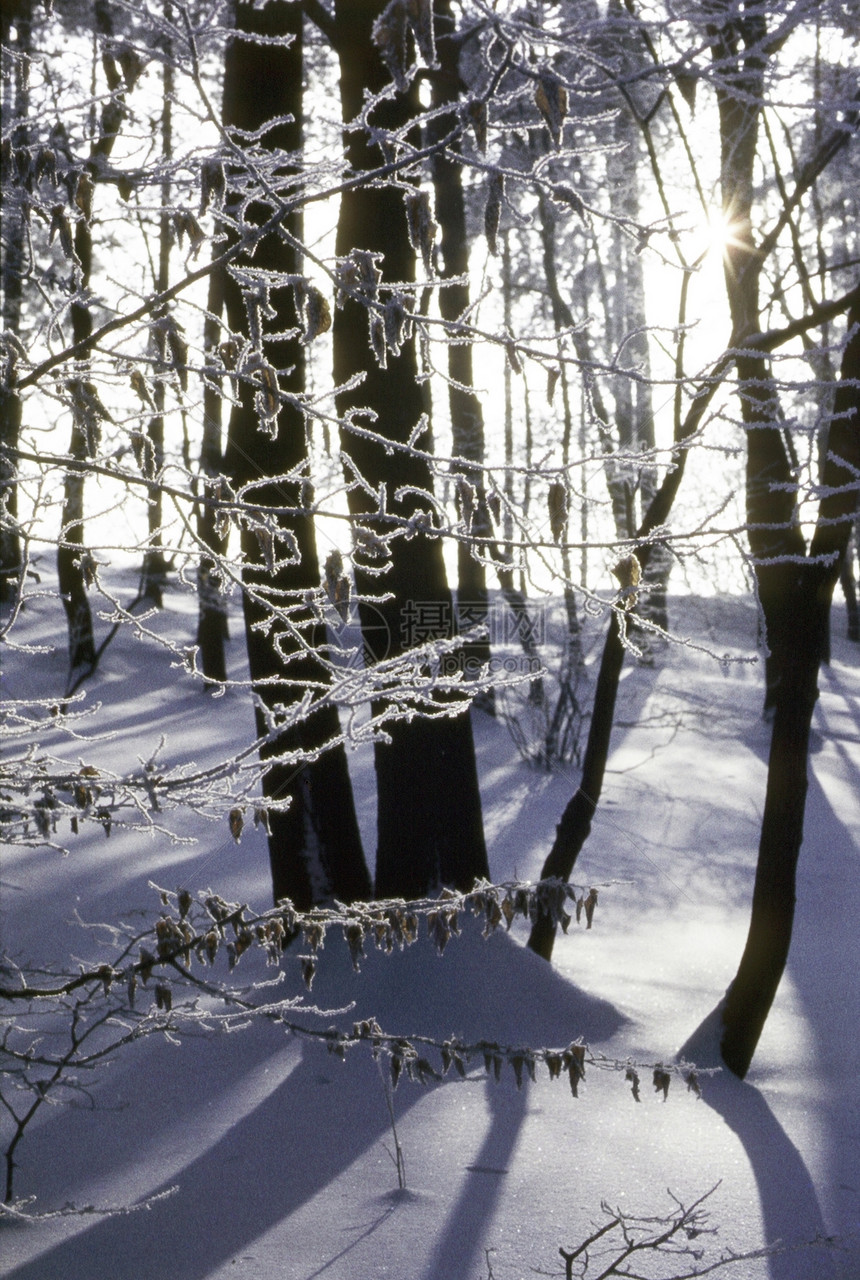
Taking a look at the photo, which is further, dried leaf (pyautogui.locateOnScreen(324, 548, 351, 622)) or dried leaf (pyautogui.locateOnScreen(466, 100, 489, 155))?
dried leaf (pyautogui.locateOnScreen(324, 548, 351, 622))

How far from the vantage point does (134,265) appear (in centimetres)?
1217

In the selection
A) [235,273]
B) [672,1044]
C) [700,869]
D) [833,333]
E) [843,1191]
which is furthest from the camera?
[833,333]

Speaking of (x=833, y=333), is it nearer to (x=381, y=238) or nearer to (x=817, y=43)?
(x=817, y=43)

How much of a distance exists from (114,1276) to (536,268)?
56.9 ft

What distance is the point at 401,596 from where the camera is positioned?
549cm

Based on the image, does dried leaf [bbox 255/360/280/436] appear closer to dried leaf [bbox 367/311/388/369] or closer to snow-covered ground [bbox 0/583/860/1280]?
dried leaf [bbox 367/311/388/369]

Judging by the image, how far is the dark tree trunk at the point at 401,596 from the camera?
545cm

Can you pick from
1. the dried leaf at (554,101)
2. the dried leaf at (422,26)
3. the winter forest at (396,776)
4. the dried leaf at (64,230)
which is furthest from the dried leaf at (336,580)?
the dried leaf at (422,26)

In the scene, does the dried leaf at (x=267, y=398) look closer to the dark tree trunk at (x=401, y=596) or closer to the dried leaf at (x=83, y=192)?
the dried leaf at (x=83, y=192)

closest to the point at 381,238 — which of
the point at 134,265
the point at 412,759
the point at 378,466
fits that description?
the point at 378,466

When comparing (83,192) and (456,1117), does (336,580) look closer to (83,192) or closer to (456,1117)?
(83,192)

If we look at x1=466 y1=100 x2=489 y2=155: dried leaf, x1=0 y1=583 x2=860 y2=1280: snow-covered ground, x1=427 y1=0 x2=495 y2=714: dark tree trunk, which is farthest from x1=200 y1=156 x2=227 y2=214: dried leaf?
x1=427 y1=0 x2=495 y2=714: dark tree trunk

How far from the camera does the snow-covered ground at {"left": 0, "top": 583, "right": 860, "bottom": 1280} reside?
3248 millimetres

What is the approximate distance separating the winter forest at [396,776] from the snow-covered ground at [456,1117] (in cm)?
2
